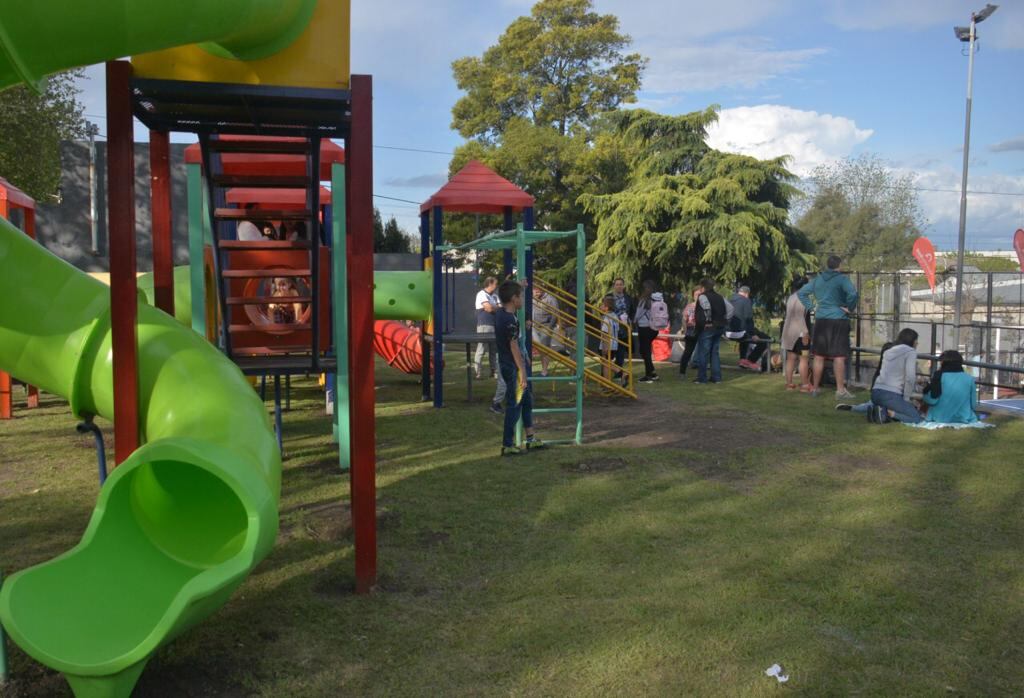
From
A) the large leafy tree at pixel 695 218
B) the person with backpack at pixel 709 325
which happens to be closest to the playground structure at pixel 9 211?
the person with backpack at pixel 709 325

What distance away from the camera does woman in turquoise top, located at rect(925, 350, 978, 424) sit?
9750 mm

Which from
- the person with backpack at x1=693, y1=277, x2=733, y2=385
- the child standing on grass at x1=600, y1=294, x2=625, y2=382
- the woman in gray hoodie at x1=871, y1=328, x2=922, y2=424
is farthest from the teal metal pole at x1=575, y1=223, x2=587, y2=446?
the person with backpack at x1=693, y1=277, x2=733, y2=385

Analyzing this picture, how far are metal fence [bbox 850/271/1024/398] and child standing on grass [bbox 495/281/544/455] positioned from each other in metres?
6.05

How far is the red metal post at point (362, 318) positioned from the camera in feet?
15.0

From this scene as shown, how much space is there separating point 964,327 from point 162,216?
1539 cm

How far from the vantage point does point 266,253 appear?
8.14 metres

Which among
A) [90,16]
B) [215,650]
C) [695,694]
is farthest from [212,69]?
[695,694]

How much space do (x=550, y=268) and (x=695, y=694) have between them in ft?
75.7

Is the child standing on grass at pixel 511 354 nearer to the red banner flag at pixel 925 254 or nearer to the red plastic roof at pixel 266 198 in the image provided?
the red plastic roof at pixel 266 198

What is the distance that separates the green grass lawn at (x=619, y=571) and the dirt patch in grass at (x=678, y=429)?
0.34 feet

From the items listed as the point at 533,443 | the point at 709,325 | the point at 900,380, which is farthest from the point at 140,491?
the point at 709,325

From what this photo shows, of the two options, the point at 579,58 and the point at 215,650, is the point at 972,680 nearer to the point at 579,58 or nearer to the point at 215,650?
the point at 215,650

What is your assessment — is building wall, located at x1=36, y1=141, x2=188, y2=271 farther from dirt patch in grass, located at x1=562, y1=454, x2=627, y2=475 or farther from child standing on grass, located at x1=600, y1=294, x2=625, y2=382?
dirt patch in grass, located at x1=562, y1=454, x2=627, y2=475

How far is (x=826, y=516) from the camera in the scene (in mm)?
6215
